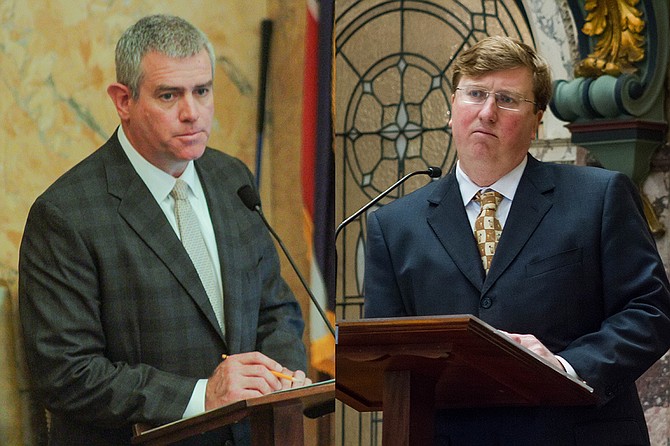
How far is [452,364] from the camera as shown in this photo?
1913 millimetres

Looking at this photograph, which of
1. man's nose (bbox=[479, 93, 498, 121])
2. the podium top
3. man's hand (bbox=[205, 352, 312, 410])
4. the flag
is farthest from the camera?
man's nose (bbox=[479, 93, 498, 121])

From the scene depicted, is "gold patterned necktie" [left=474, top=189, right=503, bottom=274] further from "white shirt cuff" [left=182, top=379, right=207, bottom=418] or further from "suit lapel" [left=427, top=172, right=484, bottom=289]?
"white shirt cuff" [left=182, top=379, right=207, bottom=418]

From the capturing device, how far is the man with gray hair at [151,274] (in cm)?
116

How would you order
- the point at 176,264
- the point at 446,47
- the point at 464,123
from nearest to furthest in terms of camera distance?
1. the point at 176,264
2. the point at 464,123
3. the point at 446,47

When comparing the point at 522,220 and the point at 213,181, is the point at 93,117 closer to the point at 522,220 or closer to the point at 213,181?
the point at 213,181

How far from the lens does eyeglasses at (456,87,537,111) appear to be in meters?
2.48

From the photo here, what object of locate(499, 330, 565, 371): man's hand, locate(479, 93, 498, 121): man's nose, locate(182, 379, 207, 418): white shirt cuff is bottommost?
locate(499, 330, 565, 371): man's hand

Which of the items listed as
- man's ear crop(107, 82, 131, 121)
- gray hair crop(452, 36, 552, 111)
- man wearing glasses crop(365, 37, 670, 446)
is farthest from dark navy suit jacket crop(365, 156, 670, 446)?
man's ear crop(107, 82, 131, 121)

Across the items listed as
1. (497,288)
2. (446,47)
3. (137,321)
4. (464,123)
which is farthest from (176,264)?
(446,47)

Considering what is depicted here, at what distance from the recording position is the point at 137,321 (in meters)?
1.19

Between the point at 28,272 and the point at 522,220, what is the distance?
1.42 metres

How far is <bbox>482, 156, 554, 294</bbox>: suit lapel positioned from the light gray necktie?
115cm

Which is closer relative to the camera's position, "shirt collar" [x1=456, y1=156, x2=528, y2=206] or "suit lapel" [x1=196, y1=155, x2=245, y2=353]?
"suit lapel" [x1=196, y1=155, x2=245, y2=353]

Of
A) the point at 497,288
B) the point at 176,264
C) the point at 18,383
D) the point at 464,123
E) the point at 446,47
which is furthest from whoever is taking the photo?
the point at 446,47
